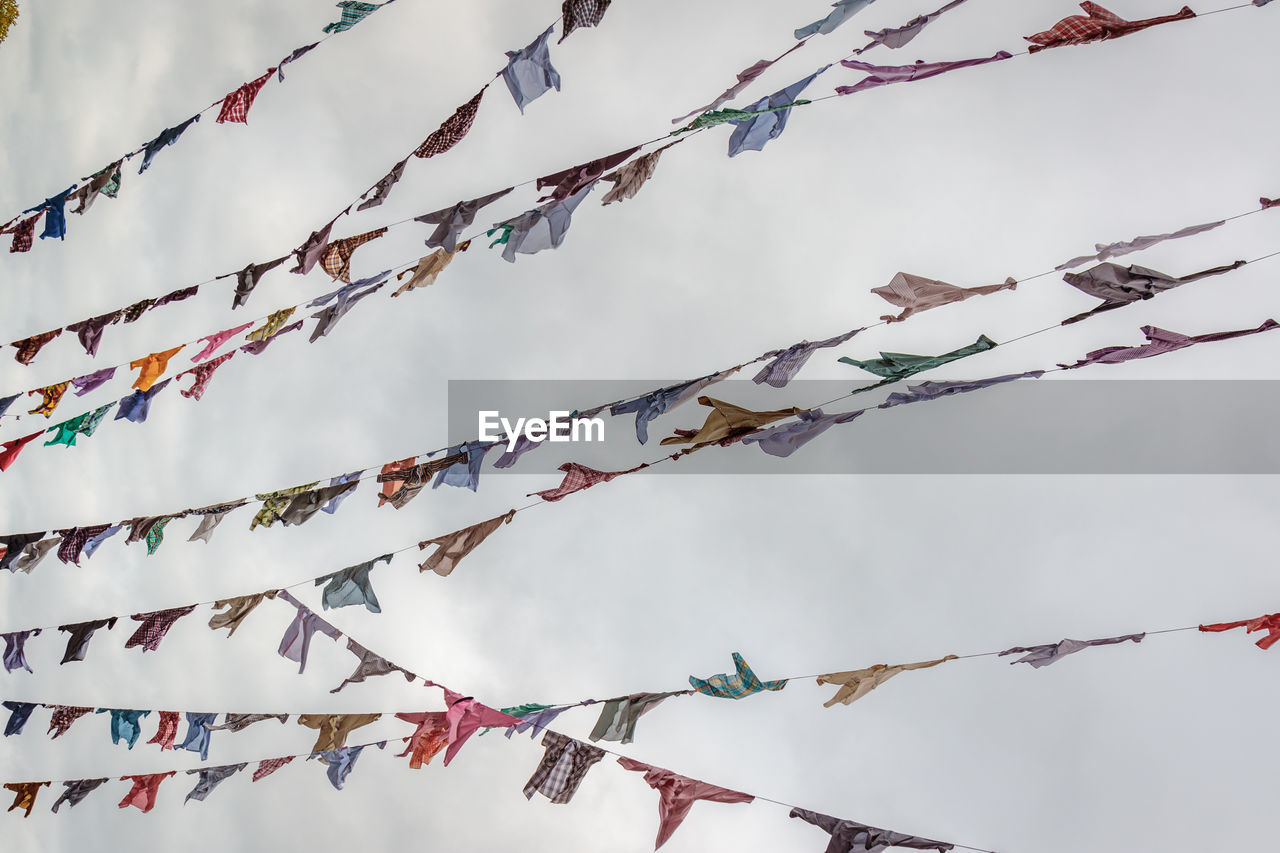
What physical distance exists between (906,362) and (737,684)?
166 inches

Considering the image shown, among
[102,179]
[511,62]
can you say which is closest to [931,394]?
[511,62]

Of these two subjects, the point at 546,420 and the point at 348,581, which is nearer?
the point at 546,420

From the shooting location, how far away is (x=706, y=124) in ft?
27.4

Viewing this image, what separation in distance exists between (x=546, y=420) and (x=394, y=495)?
2702mm

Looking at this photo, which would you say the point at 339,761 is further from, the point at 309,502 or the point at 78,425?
the point at 78,425

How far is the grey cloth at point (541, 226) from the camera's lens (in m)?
9.48

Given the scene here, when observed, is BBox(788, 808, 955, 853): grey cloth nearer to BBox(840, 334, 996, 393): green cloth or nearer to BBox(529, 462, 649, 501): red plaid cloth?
BBox(529, 462, 649, 501): red plaid cloth

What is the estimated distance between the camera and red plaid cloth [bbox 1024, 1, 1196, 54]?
7293mm

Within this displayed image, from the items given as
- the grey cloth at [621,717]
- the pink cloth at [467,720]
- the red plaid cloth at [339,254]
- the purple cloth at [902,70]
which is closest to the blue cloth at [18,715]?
the pink cloth at [467,720]

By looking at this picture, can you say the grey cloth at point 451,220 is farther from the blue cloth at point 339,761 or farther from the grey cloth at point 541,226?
the blue cloth at point 339,761

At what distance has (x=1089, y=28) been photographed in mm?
7445

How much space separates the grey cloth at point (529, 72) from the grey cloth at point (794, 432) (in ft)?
14.0


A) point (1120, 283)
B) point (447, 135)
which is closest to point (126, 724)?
point (447, 135)

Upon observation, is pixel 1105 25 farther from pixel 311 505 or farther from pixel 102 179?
pixel 102 179
